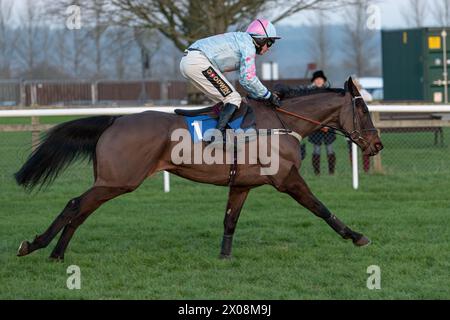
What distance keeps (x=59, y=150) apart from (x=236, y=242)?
1890mm

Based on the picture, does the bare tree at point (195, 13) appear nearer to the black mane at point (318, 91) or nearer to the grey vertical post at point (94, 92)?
the grey vertical post at point (94, 92)

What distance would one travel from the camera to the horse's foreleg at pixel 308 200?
7.22 meters

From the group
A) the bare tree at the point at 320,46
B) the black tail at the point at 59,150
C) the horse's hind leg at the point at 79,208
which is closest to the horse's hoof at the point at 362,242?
the horse's hind leg at the point at 79,208

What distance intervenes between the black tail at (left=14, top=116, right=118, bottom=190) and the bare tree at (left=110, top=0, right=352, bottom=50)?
1676 cm

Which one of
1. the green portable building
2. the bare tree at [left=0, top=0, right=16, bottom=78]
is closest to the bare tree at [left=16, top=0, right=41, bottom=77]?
the bare tree at [left=0, top=0, right=16, bottom=78]

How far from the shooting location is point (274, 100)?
23.9 ft

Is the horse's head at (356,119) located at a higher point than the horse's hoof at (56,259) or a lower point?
higher

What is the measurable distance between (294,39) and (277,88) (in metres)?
142

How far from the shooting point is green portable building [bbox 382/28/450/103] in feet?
71.7

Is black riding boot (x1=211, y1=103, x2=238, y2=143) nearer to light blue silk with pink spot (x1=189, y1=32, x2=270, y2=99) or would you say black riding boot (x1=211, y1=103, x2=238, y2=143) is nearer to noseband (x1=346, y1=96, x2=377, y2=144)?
light blue silk with pink spot (x1=189, y1=32, x2=270, y2=99)

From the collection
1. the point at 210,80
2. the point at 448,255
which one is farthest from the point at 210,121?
the point at 448,255

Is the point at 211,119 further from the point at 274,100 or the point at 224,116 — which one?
the point at 274,100
